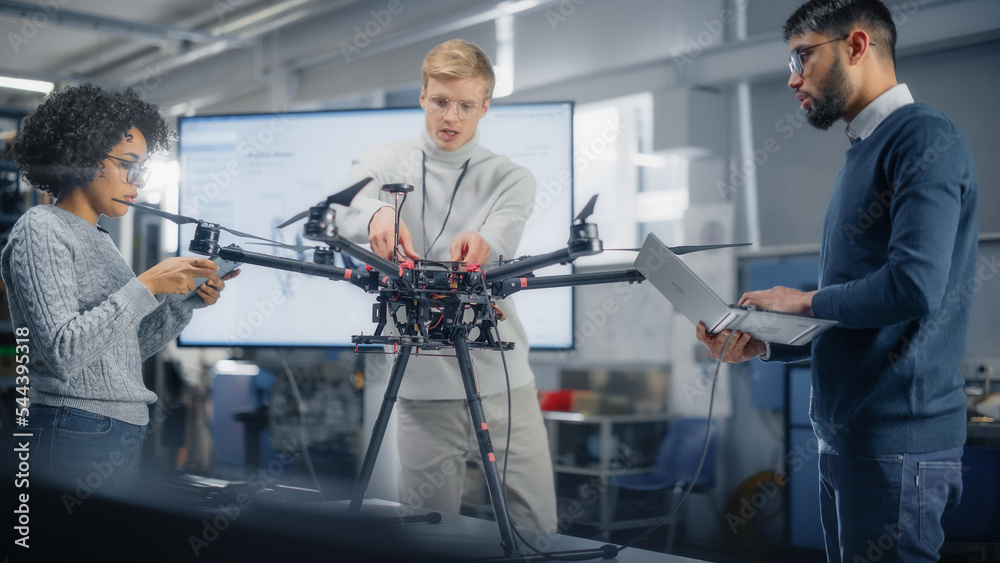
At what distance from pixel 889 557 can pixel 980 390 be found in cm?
289

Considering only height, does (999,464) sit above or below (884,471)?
below

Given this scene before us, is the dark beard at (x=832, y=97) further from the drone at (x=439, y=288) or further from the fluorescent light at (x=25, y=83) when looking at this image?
the fluorescent light at (x=25, y=83)


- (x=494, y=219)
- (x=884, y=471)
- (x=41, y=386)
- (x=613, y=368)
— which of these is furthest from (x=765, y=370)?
(x=41, y=386)

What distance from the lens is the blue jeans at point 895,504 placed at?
4.11 ft


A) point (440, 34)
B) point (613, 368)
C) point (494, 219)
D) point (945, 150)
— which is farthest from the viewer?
point (440, 34)

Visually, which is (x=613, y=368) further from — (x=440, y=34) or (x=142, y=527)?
(x=142, y=527)

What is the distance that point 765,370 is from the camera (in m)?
4.59
